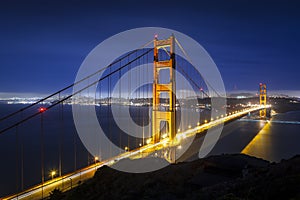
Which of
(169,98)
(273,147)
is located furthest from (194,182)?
(273,147)

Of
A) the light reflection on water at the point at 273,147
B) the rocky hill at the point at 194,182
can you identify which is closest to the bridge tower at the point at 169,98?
the rocky hill at the point at 194,182

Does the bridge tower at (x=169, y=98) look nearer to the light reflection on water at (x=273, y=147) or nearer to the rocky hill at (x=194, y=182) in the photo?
the rocky hill at (x=194, y=182)

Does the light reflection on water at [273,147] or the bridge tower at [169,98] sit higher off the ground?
the bridge tower at [169,98]

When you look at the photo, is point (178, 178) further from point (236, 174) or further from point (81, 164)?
point (81, 164)

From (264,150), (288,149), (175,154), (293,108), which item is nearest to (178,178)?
(175,154)

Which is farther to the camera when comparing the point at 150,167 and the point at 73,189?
the point at 150,167

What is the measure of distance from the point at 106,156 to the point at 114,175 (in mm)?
14807

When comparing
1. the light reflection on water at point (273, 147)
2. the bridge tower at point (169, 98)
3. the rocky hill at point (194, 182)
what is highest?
the bridge tower at point (169, 98)

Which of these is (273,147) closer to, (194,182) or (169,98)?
(169,98)

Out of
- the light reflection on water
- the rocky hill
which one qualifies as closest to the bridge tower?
the rocky hill

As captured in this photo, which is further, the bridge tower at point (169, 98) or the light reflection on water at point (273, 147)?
the light reflection on water at point (273, 147)

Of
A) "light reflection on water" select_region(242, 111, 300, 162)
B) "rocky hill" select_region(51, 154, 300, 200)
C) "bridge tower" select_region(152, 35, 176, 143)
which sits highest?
"bridge tower" select_region(152, 35, 176, 143)

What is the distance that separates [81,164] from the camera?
19797mm

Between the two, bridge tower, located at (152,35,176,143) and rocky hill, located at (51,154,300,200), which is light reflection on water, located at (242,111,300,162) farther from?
rocky hill, located at (51,154,300,200)
